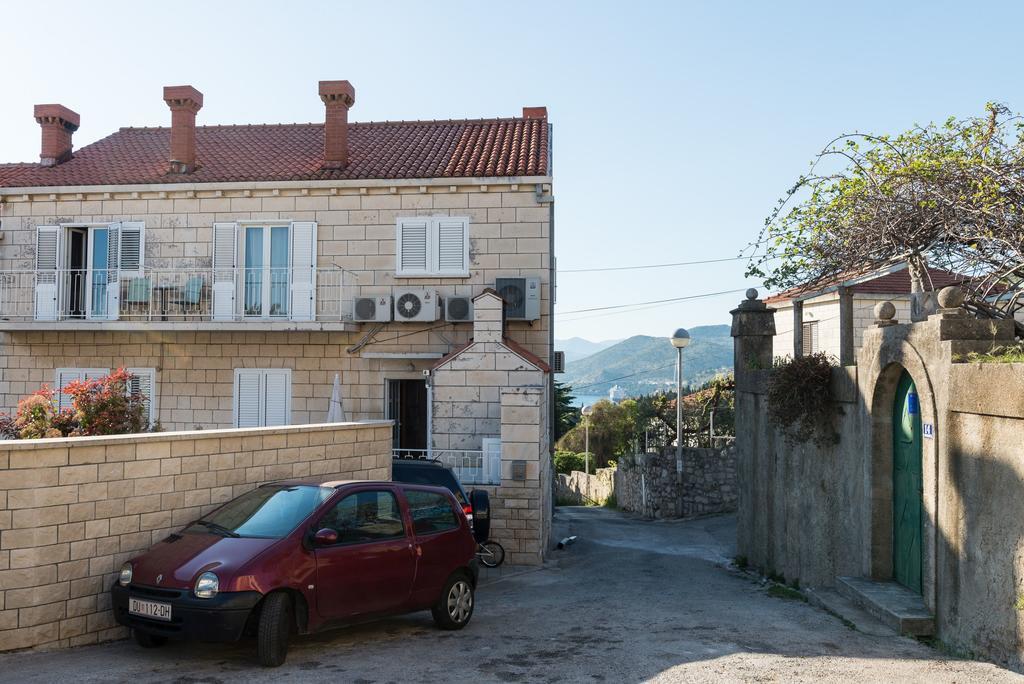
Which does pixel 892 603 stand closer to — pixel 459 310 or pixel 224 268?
pixel 459 310

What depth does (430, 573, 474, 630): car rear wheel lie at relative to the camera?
9062 mm

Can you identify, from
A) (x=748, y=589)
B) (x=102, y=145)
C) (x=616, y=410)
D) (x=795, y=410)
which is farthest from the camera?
(x=616, y=410)

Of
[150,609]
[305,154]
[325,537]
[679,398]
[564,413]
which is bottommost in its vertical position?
[150,609]

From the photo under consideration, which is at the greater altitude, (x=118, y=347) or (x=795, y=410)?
(x=118, y=347)

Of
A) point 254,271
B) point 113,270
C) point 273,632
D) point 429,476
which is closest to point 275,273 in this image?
point 254,271

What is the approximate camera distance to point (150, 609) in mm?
7375

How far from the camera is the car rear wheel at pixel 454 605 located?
29.7 ft

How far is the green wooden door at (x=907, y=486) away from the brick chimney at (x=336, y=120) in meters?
13.1

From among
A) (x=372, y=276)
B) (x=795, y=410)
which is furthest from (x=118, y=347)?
(x=795, y=410)

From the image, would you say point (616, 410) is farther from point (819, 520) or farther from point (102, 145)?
point (819, 520)

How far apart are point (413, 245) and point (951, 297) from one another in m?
11.8

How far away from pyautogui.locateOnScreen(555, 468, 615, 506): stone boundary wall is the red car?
23984 millimetres

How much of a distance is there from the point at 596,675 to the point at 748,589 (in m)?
7.06

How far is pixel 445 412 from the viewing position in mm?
16453
